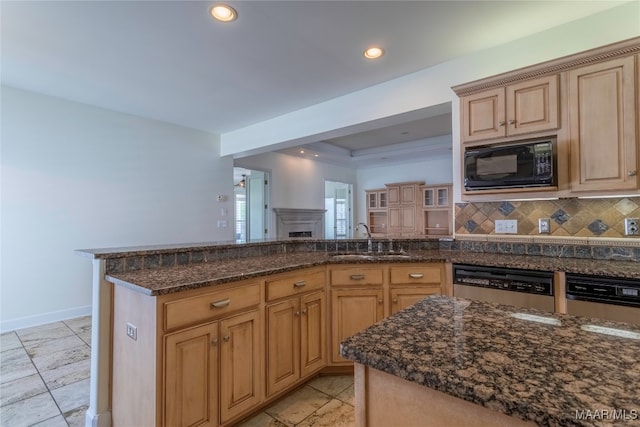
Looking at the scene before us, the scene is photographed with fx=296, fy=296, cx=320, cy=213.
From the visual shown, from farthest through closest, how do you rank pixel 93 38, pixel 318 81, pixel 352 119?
pixel 352 119, pixel 318 81, pixel 93 38

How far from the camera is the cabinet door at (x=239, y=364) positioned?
1633 millimetres

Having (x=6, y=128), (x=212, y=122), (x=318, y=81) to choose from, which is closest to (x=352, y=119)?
(x=318, y=81)

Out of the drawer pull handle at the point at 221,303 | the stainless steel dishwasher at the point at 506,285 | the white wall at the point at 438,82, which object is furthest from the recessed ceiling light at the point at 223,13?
the stainless steel dishwasher at the point at 506,285

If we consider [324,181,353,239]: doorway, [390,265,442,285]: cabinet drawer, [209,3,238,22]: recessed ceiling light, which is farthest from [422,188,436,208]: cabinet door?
[209,3,238,22]: recessed ceiling light

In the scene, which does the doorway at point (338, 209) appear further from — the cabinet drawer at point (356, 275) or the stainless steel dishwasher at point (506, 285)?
the stainless steel dishwasher at point (506, 285)

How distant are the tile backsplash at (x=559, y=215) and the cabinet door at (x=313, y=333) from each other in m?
1.53

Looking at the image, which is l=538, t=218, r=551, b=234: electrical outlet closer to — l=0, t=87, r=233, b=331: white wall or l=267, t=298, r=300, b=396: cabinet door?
l=267, t=298, r=300, b=396: cabinet door

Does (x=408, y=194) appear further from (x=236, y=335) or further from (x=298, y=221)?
(x=236, y=335)

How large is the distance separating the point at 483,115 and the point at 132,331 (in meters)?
2.90

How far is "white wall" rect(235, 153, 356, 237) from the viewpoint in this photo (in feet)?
19.6

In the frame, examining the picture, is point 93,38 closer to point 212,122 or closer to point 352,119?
point 212,122

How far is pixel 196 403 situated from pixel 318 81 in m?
2.93

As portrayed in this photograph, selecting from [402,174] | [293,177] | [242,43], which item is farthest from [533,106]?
[402,174]

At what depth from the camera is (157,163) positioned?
437 cm
